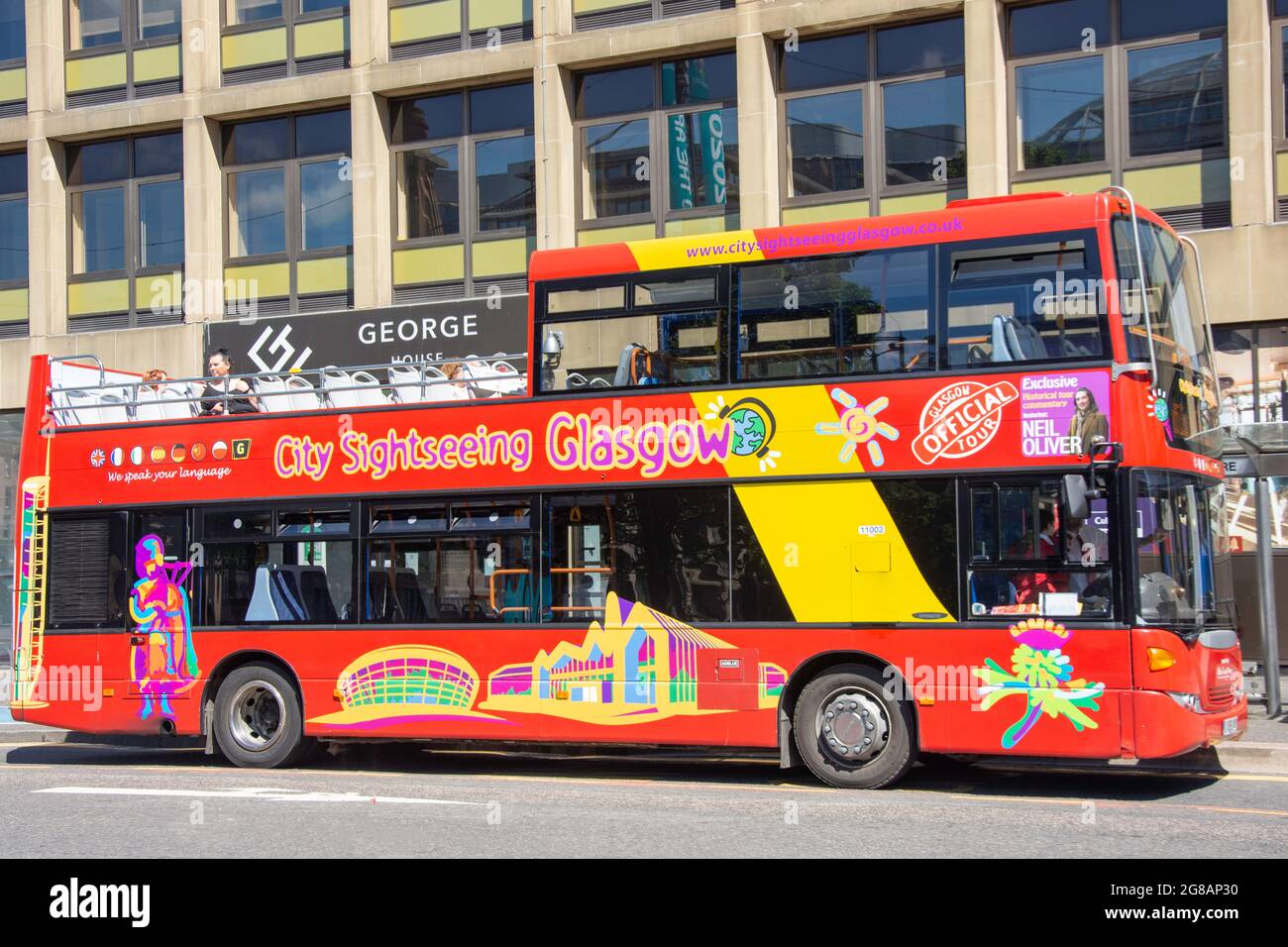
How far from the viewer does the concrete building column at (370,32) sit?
2319cm

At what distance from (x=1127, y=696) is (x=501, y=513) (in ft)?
17.8

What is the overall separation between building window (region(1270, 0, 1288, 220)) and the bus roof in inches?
289

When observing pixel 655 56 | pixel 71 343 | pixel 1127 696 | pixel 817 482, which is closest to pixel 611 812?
pixel 817 482

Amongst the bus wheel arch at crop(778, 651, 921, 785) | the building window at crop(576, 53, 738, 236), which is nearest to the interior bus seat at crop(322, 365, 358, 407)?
the bus wheel arch at crop(778, 651, 921, 785)

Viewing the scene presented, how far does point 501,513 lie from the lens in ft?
41.8

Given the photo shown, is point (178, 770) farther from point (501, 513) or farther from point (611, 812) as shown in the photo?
point (611, 812)

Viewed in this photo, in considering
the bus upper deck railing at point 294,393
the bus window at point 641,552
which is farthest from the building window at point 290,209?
the bus window at point 641,552

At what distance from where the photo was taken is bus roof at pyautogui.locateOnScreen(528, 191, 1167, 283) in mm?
10773

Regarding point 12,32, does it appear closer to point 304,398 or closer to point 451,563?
point 304,398

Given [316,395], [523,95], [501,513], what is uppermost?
[523,95]

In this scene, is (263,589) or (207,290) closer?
(263,589)

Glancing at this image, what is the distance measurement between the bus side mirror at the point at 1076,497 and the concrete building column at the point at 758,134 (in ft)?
34.6

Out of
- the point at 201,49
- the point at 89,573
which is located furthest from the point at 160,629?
the point at 201,49
